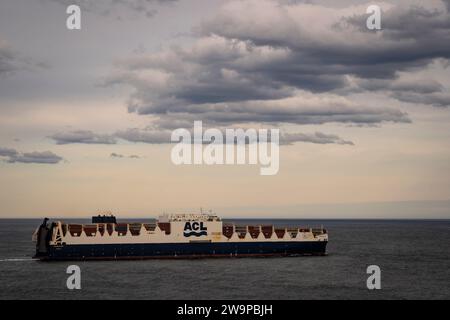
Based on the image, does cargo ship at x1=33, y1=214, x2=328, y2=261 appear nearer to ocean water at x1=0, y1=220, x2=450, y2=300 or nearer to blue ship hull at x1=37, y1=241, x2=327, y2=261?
blue ship hull at x1=37, y1=241, x2=327, y2=261

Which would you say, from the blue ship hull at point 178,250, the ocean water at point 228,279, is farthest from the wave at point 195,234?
the ocean water at point 228,279

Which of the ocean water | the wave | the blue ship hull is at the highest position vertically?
the wave

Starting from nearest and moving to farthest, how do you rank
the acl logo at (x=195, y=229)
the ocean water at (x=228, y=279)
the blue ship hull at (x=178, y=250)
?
1. the ocean water at (x=228, y=279)
2. the blue ship hull at (x=178, y=250)
3. the acl logo at (x=195, y=229)

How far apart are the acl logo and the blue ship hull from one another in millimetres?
1581

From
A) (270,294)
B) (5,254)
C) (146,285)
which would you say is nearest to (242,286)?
(270,294)

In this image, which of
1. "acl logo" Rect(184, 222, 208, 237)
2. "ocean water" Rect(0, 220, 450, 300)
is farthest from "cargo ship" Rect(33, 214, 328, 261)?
"ocean water" Rect(0, 220, 450, 300)

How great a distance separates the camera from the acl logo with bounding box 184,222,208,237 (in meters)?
88.6

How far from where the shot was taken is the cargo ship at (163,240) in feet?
278

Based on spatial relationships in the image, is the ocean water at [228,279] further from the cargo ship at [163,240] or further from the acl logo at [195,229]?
the acl logo at [195,229]

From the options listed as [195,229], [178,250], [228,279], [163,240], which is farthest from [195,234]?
[228,279]

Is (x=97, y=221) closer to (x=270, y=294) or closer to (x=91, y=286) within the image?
(x=91, y=286)

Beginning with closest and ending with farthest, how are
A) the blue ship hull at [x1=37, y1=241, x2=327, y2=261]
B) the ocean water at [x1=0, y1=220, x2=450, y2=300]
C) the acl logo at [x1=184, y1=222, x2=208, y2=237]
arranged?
the ocean water at [x1=0, y1=220, x2=450, y2=300]
the blue ship hull at [x1=37, y1=241, x2=327, y2=261]
the acl logo at [x1=184, y1=222, x2=208, y2=237]

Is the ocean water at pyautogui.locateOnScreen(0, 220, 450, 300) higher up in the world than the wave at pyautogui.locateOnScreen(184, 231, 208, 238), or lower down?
lower down

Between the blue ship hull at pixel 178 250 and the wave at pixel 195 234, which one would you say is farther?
the wave at pixel 195 234
